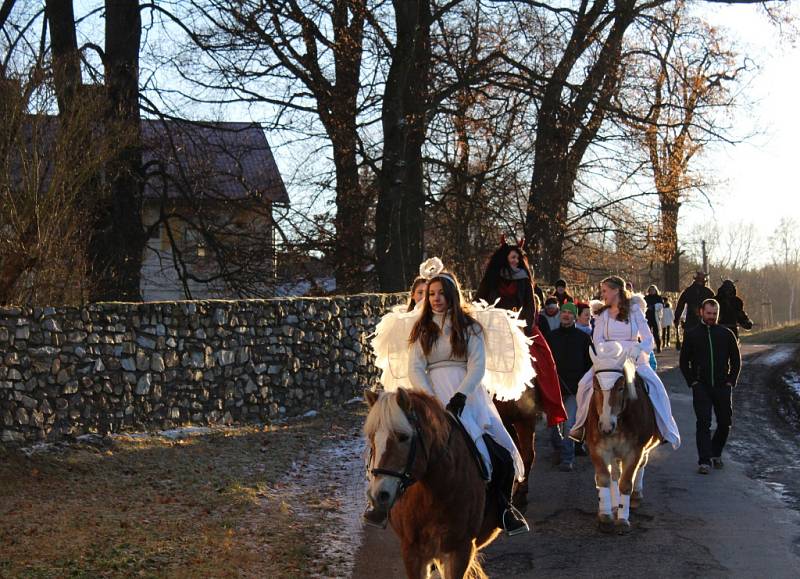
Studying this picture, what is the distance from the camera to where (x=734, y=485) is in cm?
1104

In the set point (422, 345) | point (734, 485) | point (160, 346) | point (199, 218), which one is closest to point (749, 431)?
point (734, 485)

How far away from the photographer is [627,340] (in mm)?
9734

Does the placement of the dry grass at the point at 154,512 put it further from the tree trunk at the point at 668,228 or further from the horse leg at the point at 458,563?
the tree trunk at the point at 668,228

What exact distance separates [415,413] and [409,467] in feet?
1.05

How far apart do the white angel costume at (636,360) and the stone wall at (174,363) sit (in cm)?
610

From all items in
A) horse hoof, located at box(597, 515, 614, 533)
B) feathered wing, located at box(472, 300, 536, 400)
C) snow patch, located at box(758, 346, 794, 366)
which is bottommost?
horse hoof, located at box(597, 515, 614, 533)

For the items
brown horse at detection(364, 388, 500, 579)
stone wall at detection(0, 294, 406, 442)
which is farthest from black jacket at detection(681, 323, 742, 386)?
brown horse at detection(364, 388, 500, 579)

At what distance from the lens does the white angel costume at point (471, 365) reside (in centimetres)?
676

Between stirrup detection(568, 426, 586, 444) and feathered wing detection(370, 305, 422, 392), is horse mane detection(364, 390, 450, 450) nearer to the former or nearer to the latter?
feathered wing detection(370, 305, 422, 392)

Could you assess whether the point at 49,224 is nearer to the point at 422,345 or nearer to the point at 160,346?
the point at 160,346

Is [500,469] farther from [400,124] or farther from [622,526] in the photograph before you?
[400,124]

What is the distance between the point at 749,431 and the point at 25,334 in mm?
9944

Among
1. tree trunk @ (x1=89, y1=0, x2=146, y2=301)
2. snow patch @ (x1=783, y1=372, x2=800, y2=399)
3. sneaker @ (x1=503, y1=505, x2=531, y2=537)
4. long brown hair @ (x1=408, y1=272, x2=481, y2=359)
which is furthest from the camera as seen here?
snow patch @ (x1=783, y1=372, x2=800, y2=399)

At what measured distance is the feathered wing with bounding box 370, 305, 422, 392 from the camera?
7113mm
